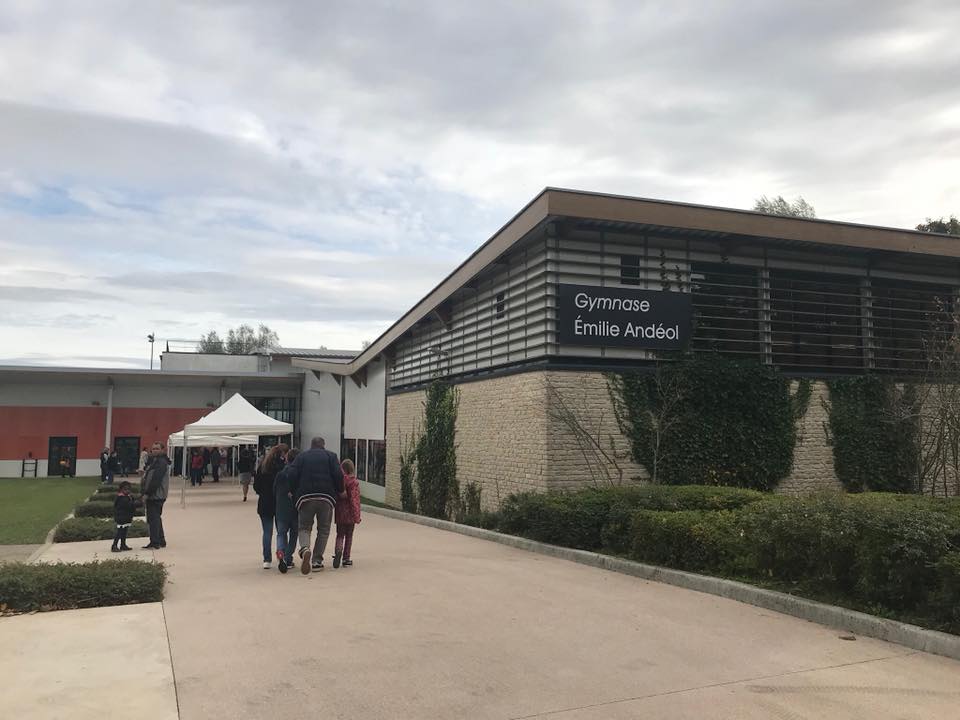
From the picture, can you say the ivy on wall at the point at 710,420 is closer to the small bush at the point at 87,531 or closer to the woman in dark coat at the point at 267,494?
the woman in dark coat at the point at 267,494

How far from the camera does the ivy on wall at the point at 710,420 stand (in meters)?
15.0

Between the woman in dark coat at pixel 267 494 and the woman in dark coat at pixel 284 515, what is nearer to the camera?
the woman in dark coat at pixel 284 515

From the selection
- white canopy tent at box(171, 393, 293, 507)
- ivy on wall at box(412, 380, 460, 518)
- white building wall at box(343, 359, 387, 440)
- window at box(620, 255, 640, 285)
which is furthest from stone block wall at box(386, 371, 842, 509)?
white building wall at box(343, 359, 387, 440)

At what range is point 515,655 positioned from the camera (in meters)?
6.04

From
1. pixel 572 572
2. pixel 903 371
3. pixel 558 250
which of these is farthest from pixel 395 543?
pixel 903 371

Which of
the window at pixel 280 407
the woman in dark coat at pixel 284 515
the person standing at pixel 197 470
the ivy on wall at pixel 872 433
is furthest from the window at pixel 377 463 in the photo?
the window at pixel 280 407

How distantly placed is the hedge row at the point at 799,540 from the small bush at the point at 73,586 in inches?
233

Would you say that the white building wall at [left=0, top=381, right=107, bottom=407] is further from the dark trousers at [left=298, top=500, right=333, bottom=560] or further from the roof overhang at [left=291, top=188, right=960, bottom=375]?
the dark trousers at [left=298, top=500, right=333, bottom=560]

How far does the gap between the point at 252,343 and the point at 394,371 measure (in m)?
93.3

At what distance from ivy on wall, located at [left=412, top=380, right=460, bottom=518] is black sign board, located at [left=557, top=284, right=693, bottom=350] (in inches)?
230

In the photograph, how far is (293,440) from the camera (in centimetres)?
4931

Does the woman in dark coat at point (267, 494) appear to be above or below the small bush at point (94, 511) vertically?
above

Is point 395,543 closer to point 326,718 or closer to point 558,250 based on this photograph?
point 558,250

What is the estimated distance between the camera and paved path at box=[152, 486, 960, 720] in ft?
16.3
